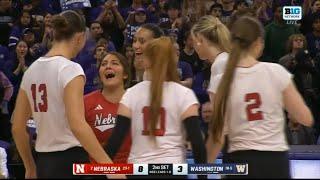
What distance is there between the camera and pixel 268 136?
3.56 m

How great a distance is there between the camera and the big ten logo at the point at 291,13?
10.0m

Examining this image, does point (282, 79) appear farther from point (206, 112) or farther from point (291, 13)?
point (291, 13)

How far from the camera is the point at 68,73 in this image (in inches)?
157

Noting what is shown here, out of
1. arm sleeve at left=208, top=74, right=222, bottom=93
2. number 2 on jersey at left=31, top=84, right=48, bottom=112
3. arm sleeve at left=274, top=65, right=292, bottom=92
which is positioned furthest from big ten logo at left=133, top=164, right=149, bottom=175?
arm sleeve at left=274, top=65, right=292, bottom=92

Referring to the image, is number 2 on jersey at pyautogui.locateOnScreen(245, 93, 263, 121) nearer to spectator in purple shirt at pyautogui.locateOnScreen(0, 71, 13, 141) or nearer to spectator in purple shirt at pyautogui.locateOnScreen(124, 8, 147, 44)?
spectator in purple shirt at pyautogui.locateOnScreen(0, 71, 13, 141)

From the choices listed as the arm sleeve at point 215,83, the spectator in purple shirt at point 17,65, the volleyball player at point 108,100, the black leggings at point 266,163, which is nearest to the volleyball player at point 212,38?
the arm sleeve at point 215,83

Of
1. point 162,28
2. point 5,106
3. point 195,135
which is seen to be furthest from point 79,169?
point 5,106

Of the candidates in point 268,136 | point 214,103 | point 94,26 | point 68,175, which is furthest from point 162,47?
point 94,26

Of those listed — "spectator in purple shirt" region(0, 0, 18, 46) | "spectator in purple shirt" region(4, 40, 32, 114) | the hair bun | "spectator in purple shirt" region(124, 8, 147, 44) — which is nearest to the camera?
the hair bun

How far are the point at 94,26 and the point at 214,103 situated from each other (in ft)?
20.4

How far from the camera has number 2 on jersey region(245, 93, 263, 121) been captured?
356 cm

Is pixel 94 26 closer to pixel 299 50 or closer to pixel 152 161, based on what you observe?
pixel 299 50

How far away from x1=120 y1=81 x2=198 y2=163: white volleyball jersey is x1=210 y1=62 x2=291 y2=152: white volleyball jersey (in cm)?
26

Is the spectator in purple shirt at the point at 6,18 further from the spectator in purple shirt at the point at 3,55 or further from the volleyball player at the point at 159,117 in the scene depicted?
the volleyball player at the point at 159,117
